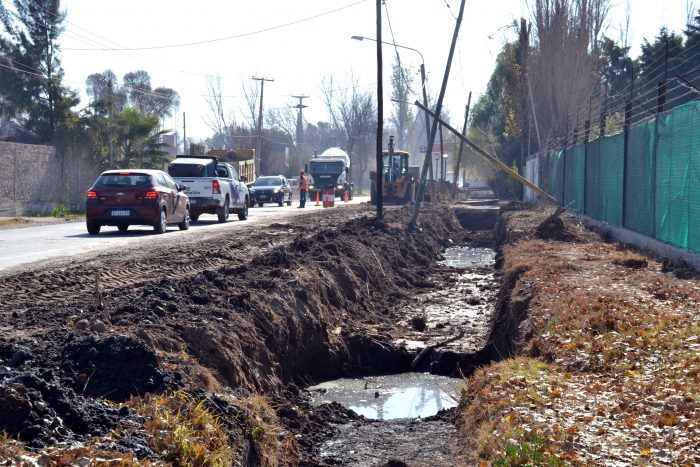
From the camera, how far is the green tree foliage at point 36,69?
4094cm

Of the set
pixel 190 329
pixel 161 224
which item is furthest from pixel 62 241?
pixel 190 329

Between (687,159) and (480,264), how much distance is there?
11.8 m

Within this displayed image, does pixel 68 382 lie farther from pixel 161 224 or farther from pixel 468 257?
pixel 468 257

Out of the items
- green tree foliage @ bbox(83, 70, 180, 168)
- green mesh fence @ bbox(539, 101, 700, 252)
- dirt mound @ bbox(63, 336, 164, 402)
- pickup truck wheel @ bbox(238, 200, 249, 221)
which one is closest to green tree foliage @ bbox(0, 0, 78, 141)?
green tree foliage @ bbox(83, 70, 180, 168)

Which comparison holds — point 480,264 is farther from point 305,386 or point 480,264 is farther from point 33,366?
point 33,366

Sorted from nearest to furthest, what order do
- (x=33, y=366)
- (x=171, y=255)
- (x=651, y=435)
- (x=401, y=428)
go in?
1. (x=651, y=435)
2. (x=33, y=366)
3. (x=401, y=428)
4. (x=171, y=255)

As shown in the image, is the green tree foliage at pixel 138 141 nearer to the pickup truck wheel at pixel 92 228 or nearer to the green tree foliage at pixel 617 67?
the pickup truck wheel at pixel 92 228

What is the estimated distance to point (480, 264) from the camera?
2502cm

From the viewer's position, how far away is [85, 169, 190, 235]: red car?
64.1 feet

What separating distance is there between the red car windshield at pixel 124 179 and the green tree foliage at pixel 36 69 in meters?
22.3

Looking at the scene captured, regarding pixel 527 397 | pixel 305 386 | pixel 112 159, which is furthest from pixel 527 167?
pixel 527 397

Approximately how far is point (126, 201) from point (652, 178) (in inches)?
439

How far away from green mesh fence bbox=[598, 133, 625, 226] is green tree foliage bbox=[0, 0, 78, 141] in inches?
1077

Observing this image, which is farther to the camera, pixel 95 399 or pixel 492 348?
pixel 492 348
